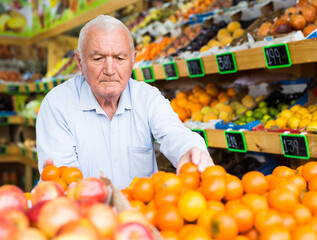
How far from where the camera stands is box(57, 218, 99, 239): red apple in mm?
571

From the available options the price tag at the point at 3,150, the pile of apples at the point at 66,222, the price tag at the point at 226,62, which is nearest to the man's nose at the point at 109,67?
the price tag at the point at 226,62

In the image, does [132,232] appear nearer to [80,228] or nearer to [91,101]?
[80,228]

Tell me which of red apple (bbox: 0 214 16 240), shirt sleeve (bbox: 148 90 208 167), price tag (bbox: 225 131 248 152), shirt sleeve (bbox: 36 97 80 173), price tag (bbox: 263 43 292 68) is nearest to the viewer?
red apple (bbox: 0 214 16 240)

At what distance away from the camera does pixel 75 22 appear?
12.7ft

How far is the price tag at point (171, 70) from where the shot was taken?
2.68 m

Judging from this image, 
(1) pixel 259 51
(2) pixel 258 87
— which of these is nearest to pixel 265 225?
(1) pixel 259 51

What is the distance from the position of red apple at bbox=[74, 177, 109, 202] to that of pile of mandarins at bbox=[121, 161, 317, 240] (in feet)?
0.41

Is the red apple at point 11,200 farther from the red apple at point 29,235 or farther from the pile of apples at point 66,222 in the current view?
the red apple at point 29,235

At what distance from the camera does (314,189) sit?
103cm

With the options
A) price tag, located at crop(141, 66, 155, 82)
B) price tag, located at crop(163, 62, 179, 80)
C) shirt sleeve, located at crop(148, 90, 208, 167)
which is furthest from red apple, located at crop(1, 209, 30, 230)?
price tag, located at crop(141, 66, 155, 82)

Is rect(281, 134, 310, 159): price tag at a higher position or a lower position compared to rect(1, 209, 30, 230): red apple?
lower

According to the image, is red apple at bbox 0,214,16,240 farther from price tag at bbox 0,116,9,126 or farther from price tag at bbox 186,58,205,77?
price tag at bbox 0,116,9,126

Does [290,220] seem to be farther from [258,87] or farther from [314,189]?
[258,87]

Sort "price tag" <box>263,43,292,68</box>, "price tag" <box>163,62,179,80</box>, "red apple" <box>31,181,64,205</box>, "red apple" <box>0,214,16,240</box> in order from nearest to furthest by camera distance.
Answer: "red apple" <box>0,214,16,240</box> → "red apple" <box>31,181,64,205</box> → "price tag" <box>263,43,292,68</box> → "price tag" <box>163,62,179,80</box>
